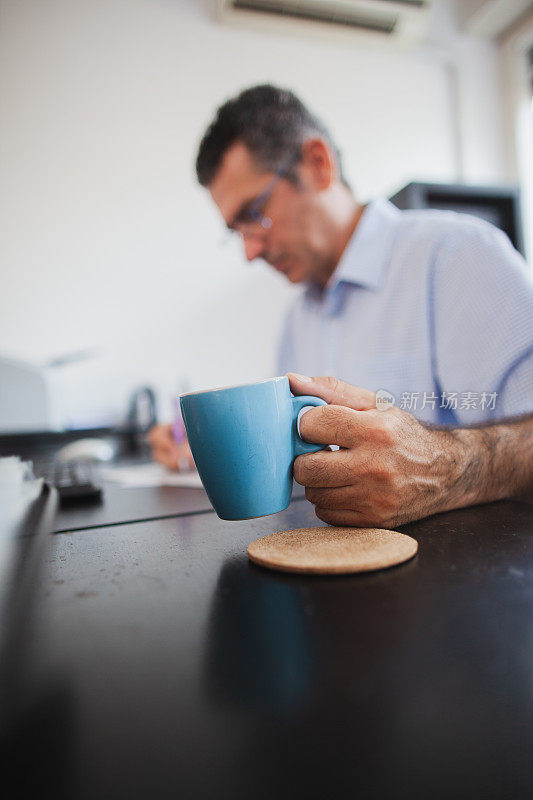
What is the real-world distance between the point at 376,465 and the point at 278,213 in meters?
0.90

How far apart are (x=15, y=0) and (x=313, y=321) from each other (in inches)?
66.9

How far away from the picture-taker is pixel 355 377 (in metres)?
1.12

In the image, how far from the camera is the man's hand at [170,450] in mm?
1025

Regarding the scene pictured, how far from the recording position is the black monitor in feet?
6.15

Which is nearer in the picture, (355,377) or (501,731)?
(501,731)

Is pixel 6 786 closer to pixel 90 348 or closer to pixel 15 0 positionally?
pixel 90 348

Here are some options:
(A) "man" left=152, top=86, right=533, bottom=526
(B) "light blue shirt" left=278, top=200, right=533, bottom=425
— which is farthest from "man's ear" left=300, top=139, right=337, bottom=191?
(B) "light blue shirt" left=278, top=200, right=533, bottom=425

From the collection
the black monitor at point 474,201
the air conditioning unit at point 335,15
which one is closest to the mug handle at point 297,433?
the black monitor at point 474,201

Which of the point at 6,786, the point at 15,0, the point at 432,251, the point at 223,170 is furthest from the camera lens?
the point at 15,0

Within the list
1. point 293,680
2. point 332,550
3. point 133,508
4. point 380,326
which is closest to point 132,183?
point 380,326

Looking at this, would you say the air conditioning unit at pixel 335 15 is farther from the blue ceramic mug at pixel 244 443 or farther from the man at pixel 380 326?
the blue ceramic mug at pixel 244 443

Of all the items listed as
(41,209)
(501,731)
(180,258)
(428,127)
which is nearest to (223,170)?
(180,258)

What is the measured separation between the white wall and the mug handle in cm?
165

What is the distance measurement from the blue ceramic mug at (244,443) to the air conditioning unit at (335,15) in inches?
84.8
